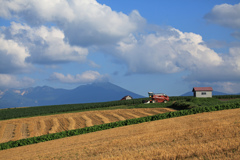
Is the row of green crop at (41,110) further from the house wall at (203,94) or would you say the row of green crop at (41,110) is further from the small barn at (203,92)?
the house wall at (203,94)

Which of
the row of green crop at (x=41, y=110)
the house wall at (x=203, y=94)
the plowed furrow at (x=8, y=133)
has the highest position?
the house wall at (x=203, y=94)

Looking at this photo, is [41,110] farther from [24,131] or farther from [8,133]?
[24,131]

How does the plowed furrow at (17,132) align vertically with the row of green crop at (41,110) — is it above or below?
below

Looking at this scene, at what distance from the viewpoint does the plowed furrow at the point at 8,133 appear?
4378cm

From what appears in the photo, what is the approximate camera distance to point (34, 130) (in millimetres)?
48281

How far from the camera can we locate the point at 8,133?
4841cm

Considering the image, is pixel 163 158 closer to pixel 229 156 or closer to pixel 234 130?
pixel 229 156

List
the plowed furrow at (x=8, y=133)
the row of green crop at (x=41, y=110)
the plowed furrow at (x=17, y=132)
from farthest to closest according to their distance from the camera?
the row of green crop at (x=41, y=110) < the plowed furrow at (x=8, y=133) < the plowed furrow at (x=17, y=132)

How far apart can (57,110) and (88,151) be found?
6143 cm

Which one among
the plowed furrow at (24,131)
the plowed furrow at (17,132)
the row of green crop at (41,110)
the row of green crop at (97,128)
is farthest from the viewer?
the row of green crop at (41,110)

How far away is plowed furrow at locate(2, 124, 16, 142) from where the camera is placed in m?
43.8

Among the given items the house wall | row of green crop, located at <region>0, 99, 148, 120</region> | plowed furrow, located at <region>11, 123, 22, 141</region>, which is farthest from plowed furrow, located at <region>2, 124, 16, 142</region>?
the house wall

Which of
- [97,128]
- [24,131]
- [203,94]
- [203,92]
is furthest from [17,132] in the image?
[203,92]

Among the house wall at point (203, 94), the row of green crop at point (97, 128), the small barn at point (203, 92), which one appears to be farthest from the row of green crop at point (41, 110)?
the row of green crop at point (97, 128)
